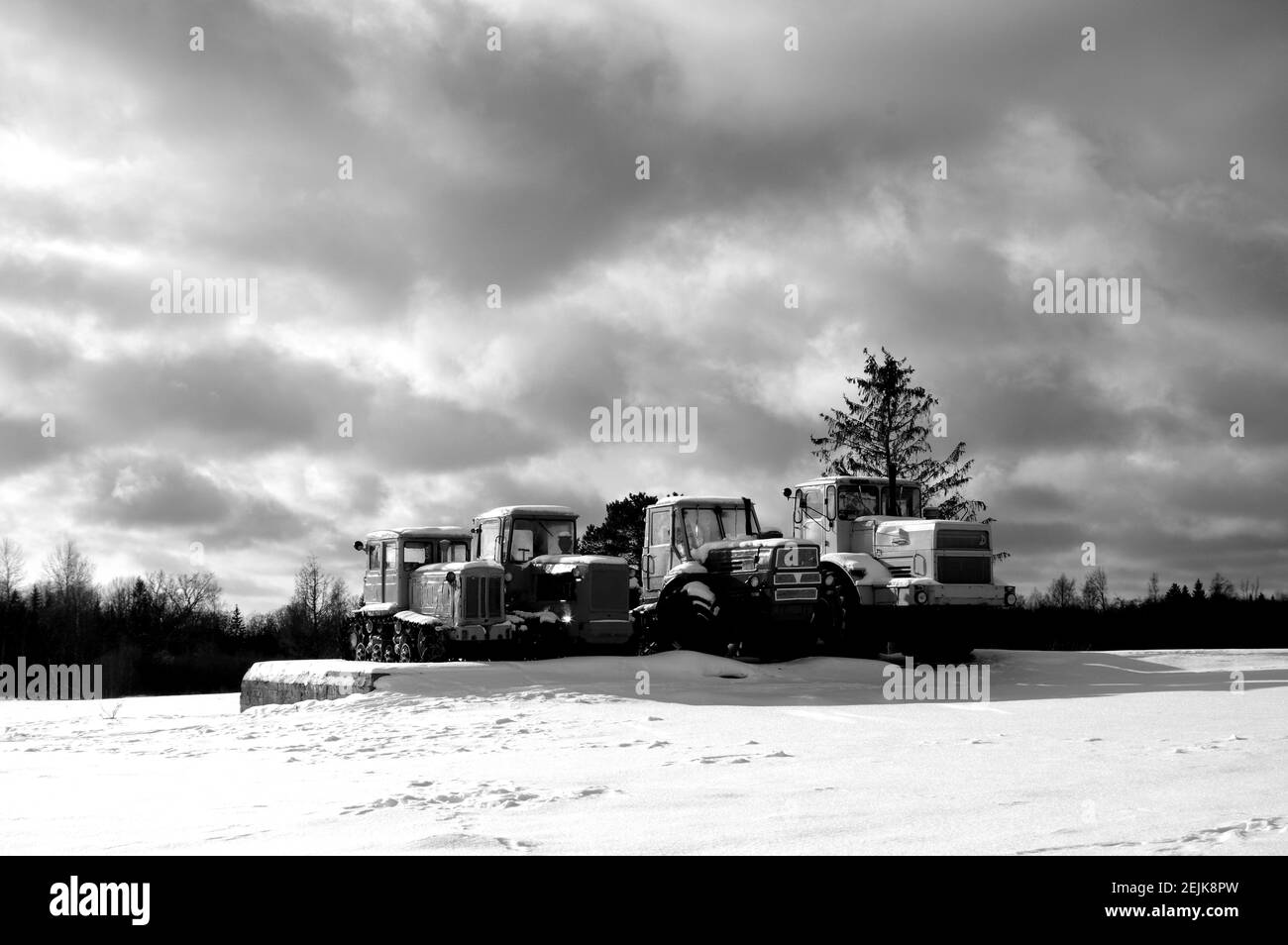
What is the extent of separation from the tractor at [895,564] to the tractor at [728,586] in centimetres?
59

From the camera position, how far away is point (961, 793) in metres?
7.58

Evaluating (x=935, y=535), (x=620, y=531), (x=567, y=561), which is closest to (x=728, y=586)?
(x=567, y=561)

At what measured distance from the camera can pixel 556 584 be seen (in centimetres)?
2130

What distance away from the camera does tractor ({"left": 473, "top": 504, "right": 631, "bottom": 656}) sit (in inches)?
Result: 821

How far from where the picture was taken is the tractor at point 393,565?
72.4 ft

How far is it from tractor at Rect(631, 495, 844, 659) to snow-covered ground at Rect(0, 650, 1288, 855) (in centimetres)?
328

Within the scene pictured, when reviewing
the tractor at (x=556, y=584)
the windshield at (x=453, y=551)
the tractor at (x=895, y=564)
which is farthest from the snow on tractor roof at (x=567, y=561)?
the tractor at (x=895, y=564)

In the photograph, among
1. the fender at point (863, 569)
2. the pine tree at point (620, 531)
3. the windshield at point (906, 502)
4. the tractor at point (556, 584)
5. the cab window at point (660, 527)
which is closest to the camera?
the tractor at point (556, 584)

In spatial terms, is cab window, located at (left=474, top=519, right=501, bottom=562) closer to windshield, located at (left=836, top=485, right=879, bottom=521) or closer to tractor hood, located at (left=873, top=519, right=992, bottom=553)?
windshield, located at (left=836, top=485, right=879, bottom=521)

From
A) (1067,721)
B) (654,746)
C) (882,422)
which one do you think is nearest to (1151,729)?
(1067,721)

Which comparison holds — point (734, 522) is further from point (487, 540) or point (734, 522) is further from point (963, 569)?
point (487, 540)

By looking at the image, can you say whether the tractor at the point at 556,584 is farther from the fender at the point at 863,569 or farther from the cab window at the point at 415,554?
the fender at the point at 863,569

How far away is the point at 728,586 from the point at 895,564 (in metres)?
3.70

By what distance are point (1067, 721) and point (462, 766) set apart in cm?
→ 678
